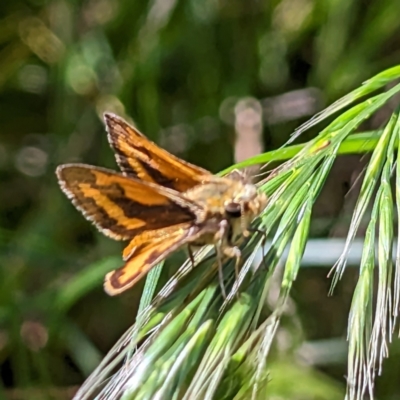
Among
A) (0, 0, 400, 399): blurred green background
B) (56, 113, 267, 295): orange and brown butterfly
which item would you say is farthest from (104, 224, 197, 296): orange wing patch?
(0, 0, 400, 399): blurred green background

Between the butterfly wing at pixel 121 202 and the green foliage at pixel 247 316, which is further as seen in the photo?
the butterfly wing at pixel 121 202

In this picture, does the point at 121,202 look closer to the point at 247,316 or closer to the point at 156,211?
the point at 156,211

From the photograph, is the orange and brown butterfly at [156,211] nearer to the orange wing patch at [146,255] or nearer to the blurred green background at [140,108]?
the orange wing patch at [146,255]

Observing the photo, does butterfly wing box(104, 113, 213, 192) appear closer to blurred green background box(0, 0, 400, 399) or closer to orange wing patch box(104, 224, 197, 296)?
orange wing patch box(104, 224, 197, 296)

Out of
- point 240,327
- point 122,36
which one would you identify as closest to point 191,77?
point 122,36

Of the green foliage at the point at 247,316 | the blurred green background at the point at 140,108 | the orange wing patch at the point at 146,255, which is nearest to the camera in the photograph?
the green foliage at the point at 247,316

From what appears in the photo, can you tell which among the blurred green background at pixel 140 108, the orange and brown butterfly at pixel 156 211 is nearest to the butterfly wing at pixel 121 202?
the orange and brown butterfly at pixel 156 211

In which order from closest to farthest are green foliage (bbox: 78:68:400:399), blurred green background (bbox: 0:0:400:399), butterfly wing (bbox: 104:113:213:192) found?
green foliage (bbox: 78:68:400:399), butterfly wing (bbox: 104:113:213:192), blurred green background (bbox: 0:0:400:399)
